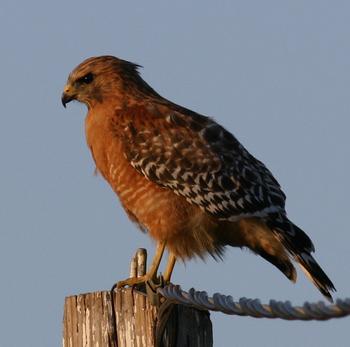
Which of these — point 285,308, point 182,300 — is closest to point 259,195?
point 182,300

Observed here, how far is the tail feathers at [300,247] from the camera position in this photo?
773 cm

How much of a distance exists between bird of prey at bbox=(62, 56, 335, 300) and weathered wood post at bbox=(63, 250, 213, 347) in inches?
95.9

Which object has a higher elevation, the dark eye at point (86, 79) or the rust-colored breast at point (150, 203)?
the dark eye at point (86, 79)

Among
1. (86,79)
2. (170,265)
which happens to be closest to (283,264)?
(170,265)

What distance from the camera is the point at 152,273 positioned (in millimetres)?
7133

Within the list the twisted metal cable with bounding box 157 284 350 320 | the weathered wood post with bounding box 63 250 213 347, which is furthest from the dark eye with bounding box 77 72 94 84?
the weathered wood post with bounding box 63 250 213 347

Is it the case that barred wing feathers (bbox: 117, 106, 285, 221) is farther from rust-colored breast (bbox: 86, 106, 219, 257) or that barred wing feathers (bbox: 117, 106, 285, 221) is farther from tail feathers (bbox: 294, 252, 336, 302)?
tail feathers (bbox: 294, 252, 336, 302)

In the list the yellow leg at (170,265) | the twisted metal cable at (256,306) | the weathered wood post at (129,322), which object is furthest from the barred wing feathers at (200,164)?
the weathered wood post at (129,322)

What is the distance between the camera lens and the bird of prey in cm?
813

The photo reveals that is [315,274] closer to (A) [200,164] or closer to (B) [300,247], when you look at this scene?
(B) [300,247]

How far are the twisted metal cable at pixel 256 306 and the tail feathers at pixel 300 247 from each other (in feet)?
7.78

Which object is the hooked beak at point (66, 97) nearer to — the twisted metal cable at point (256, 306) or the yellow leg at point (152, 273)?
the yellow leg at point (152, 273)

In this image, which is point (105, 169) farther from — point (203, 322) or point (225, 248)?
point (203, 322)

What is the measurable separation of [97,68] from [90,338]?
14.5ft
